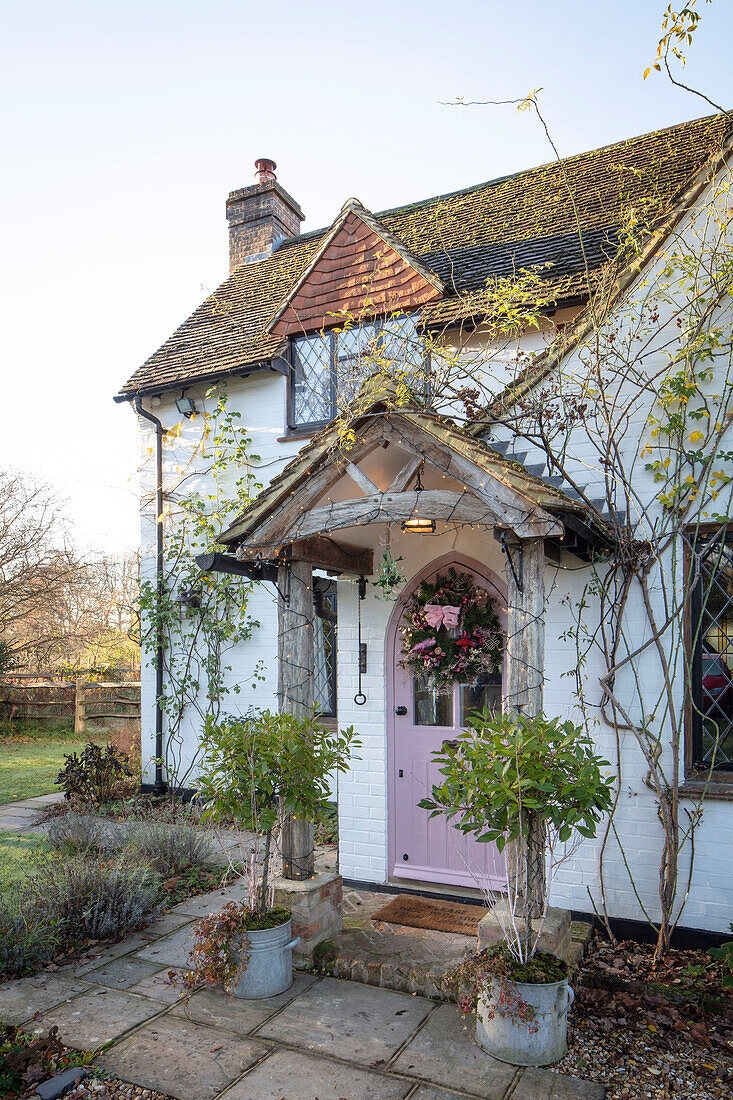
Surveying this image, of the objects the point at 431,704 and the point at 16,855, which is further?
the point at 16,855

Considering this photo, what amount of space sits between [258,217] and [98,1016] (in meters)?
11.7

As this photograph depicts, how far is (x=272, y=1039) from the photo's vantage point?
372 cm

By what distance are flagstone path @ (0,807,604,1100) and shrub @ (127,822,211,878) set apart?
64.4 inches

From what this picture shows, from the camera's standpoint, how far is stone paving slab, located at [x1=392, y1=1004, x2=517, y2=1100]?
3307mm

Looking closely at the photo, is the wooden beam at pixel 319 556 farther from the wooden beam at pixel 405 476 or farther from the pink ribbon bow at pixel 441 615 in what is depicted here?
the wooden beam at pixel 405 476

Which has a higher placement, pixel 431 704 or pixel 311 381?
pixel 311 381

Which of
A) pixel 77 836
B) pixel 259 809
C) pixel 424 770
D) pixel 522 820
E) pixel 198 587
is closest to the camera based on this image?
pixel 522 820

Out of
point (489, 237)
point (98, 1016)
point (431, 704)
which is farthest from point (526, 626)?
point (489, 237)

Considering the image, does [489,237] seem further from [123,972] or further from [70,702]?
[70,702]

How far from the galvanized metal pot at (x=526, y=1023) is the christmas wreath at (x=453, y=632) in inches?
98.0

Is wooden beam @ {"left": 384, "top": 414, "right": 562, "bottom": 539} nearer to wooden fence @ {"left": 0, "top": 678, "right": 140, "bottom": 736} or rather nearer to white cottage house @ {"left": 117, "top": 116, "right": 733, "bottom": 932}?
white cottage house @ {"left": 117, "top": 116, "right": 733, "bottom": 932}

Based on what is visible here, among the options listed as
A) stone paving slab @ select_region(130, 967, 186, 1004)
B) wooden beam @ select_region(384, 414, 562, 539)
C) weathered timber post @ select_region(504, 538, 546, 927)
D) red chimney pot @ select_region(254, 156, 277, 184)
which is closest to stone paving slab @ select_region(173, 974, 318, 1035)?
stone paving slab @ select_region(130, 967, 186, 1004)

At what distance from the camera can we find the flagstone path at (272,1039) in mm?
3293

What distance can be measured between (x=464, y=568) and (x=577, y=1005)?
3.16 metres
